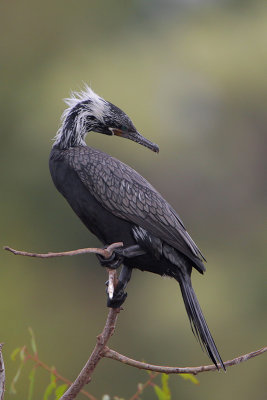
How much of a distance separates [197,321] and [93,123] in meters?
1.13

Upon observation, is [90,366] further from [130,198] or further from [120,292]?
[130,198]

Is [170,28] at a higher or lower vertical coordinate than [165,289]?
higher

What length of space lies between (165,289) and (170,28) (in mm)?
8737

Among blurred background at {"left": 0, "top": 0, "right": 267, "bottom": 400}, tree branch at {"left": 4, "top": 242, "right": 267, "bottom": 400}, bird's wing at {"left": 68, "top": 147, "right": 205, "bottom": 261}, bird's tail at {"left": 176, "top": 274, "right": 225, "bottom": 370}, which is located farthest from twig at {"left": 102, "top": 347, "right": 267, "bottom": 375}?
blurred background at {"left": 0, "top": 0, "right": 267, "bottom": 400}

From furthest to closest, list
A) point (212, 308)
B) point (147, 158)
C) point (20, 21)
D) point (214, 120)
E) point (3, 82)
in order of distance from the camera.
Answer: point (20, 21) < point (3, 82) < point (214, 120) < point (147, 158) < point (212, 308)

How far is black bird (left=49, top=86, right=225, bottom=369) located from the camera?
13.4 ft

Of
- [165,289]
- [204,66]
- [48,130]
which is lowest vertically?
[165,289]

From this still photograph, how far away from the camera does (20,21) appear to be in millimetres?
19984

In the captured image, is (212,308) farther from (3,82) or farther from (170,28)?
(170,28)

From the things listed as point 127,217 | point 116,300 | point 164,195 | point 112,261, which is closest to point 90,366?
point 116,300

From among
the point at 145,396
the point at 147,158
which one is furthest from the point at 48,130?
the point at 145,396

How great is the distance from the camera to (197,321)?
157 inches

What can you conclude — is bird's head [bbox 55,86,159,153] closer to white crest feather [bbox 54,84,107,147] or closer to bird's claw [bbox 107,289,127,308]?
white crest feather [bbox 54,84,107,147]

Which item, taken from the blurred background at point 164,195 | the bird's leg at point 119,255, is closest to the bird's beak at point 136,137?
the bird's leg at point 119,255
